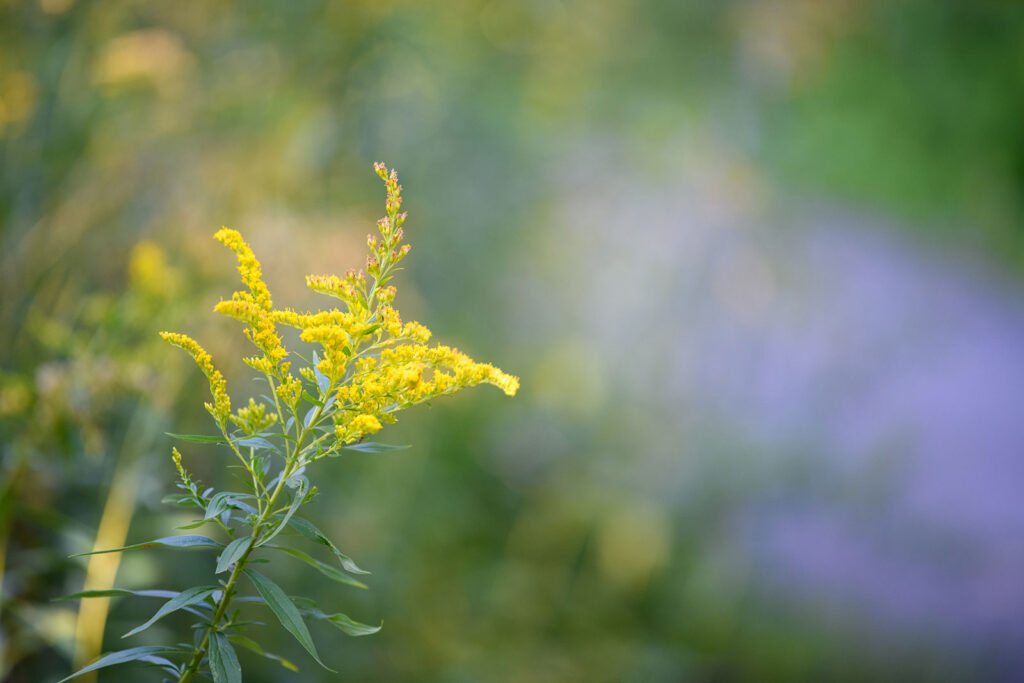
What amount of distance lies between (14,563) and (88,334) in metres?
0.39

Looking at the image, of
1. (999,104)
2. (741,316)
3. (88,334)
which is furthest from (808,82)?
(88,334)

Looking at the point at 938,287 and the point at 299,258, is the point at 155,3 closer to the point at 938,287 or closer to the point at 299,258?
the point at 299,258

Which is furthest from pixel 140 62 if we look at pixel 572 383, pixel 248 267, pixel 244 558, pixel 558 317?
pixel 558 317

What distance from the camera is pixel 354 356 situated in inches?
18.5

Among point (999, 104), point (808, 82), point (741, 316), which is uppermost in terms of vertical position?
point (999, 104)

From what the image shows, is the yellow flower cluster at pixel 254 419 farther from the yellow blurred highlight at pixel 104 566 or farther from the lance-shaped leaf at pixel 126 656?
the yellow blurred highlight at pixel 104 566

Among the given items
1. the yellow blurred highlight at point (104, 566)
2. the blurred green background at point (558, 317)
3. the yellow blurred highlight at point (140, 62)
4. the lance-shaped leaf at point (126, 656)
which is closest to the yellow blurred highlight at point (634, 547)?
the blurred green background at point (558, 317)

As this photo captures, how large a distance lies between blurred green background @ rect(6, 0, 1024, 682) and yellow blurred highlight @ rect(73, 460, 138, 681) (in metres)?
0.01

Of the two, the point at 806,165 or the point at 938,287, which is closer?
the point at 806,165

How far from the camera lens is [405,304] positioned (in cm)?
154

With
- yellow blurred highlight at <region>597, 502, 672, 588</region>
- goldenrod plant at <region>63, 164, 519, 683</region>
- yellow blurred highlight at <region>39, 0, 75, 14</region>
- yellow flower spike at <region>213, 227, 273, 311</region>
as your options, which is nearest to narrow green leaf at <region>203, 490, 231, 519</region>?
goldenrod plant at <region>63, 164, 519, 683</region>

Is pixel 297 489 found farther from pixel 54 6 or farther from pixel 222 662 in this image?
pixel 54 6

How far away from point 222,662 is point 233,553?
2.8 inches

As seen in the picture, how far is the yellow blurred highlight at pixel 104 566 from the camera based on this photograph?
92 cm
